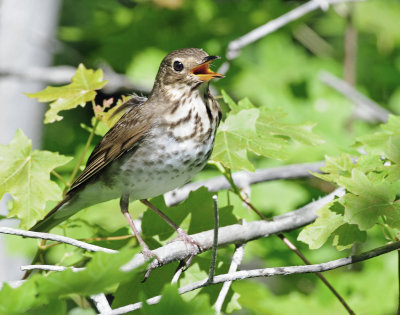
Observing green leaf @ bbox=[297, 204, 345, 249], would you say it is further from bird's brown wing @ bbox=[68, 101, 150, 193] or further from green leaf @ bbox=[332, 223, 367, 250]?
bird's brown wing @ bbox=[68, 101, 150, 193]

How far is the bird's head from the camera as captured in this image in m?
2.78

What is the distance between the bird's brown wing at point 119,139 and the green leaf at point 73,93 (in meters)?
0.28

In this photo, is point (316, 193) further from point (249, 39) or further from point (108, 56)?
point (108, 56)

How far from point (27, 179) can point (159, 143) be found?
60 centimetres

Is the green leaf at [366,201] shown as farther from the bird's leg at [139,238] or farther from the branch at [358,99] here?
the branch at [358,99]

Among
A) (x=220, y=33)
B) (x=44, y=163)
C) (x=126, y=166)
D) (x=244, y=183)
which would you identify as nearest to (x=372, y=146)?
(x=244, y=183)

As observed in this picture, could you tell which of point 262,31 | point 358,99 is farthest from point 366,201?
point 358,99

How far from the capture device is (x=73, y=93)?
2631 mm

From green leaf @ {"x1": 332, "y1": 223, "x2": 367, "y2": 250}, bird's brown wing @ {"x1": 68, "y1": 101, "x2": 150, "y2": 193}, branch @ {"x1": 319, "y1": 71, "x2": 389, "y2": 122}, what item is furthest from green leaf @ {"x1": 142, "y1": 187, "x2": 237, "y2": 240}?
branch @ {"x1": 319, "y1": 71, "x2": 389, "y2": 122}

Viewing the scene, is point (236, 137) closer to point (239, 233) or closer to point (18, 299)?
point (239, 233)

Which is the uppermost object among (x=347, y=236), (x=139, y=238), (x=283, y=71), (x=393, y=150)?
(x=393, y=150)

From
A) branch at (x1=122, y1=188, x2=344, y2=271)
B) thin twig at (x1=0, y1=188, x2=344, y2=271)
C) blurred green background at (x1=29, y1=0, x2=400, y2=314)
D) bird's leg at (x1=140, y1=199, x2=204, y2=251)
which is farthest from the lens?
blurred green background at (x1=29, y1=0, x2=400, y2=314)

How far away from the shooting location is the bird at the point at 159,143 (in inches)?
106

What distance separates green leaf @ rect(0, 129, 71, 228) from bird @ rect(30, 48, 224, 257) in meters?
0.40
